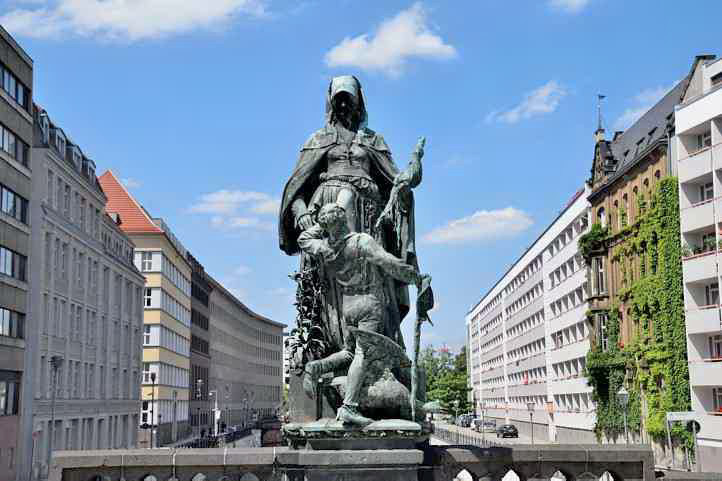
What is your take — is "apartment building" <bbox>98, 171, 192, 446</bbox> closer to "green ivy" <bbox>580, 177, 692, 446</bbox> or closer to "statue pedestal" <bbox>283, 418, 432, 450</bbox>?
"green ivy" <bbox>580, 177, 692, 446</bbox>

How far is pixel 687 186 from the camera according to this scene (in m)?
51.7

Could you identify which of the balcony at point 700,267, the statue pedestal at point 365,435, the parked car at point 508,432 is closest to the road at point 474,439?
the parked car at point 508,432

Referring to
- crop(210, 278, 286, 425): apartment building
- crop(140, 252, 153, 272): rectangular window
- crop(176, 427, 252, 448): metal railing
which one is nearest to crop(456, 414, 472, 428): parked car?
crop(176, 427, 252, 448): metal railing

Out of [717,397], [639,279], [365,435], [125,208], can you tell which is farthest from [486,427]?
[365,435]

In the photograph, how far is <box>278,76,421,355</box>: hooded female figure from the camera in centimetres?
1115

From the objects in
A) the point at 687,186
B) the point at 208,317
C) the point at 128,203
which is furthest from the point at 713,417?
the point at 208,317

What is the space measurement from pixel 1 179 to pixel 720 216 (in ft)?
114

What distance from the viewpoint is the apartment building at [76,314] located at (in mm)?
54688

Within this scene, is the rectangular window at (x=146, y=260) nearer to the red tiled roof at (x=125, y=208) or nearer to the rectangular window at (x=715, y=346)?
the red tiled roof at (x=125, y=208)

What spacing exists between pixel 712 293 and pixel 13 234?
115 feet

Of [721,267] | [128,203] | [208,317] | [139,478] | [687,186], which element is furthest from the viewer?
[208,317]

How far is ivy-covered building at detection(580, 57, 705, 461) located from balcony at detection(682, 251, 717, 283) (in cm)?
148

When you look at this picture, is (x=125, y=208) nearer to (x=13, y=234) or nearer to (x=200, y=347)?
(x=200, y=347)

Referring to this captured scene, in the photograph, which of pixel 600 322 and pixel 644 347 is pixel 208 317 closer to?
pixel 600 322
